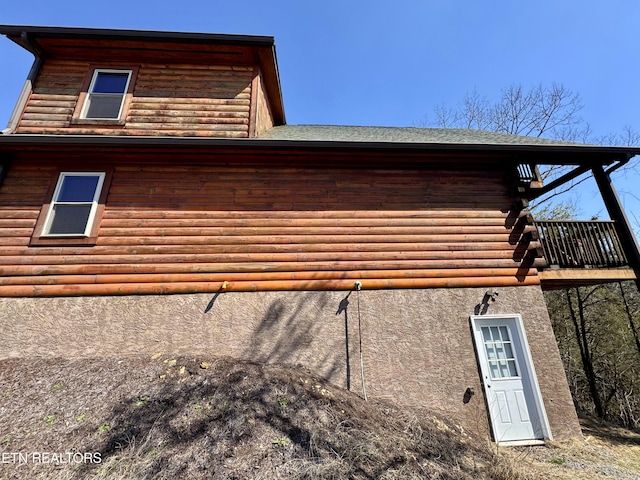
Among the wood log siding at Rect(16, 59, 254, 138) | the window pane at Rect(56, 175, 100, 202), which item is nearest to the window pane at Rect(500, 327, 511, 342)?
the wood log siding at Rect(16, 59, 254, 138)

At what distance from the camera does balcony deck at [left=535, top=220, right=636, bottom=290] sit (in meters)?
5.78

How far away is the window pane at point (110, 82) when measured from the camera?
6887 millimetres

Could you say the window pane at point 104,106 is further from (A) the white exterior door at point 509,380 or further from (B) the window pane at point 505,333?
(B) the window pane at point 505,333

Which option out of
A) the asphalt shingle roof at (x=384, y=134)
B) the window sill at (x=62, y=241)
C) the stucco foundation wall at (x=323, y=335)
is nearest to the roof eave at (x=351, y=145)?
the asphalt shingle roof at (x=384, y=134)

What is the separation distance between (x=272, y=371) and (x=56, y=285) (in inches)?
163

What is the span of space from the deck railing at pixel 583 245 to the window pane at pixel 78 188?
9.35 meters

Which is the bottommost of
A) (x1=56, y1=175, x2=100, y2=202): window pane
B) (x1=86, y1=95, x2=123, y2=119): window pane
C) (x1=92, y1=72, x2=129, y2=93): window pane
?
(x1=56, y1=175, x2=100, y2=202): window pane

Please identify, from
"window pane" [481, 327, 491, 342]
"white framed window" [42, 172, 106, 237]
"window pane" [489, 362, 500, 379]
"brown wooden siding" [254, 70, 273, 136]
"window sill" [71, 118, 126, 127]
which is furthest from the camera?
"brown wooden siding" [254, 70, 273, 136]

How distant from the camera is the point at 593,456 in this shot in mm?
4527

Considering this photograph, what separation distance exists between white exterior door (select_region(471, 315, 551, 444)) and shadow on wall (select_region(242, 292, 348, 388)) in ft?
8.43

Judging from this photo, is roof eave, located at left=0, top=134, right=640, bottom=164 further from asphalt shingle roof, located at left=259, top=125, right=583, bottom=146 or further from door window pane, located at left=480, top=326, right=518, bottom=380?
door window pane, located at left=480, top=326, right=518, bottom=380

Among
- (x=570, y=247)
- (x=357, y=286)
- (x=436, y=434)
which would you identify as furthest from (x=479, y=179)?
(x=436, y=434)

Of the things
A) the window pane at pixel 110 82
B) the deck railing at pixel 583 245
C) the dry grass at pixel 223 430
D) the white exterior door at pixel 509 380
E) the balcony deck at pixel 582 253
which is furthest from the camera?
the window pane at pixel 110 82

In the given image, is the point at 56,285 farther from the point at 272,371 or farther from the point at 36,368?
the point at 272,371
